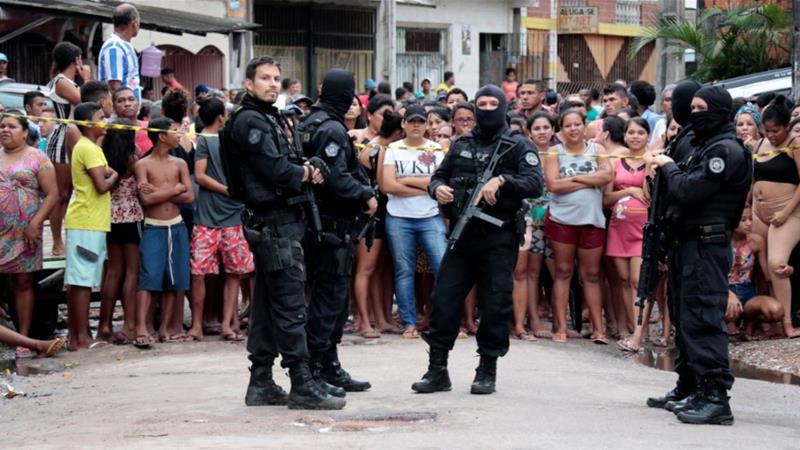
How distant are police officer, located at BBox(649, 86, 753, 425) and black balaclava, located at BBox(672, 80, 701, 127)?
0.90 ft

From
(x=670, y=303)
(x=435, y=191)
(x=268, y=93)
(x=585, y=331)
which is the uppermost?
(x=268, y=93)

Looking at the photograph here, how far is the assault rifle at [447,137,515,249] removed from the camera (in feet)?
29.2

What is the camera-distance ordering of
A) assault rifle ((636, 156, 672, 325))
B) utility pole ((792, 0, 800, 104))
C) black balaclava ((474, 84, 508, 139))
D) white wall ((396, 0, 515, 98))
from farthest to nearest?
white wall ((396, 0, 515, 98))
utility pole ((792, 0, 800, 104))
black balaclava ((474, 84, 508, 139))
assault rifle ((636, 156, 672, 325))

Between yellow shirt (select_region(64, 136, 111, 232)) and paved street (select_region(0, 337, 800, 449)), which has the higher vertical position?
yellow shirt (select_region(64, 136, 111, 232))

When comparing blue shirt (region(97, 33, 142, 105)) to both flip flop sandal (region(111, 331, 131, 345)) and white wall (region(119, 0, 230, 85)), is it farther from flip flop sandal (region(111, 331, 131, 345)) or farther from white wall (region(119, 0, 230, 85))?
white wall (region(119, 0, 230, 85))

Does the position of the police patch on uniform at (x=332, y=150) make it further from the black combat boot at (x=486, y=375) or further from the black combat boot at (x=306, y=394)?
the black combat boot at (x=486, y=375)

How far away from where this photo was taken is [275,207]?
27.1 feet

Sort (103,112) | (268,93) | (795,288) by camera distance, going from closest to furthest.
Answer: (268,93) < (103,112) < (795,288)

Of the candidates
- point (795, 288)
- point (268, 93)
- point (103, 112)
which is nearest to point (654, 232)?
point (268, 93)

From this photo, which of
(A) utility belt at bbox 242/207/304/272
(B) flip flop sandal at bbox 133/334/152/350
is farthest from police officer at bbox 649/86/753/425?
(B) flip flop sandal at bbox 133/334/152/350

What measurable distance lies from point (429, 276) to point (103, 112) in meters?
3.29

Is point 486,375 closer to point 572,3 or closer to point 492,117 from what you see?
point 492,117

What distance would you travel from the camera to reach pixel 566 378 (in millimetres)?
9922

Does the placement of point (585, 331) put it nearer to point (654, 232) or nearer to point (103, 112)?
point (654, 232)
